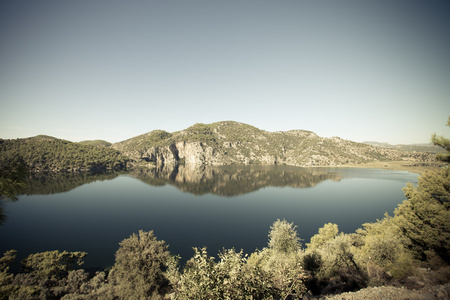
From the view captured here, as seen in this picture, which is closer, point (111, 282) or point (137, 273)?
point (137, 273)

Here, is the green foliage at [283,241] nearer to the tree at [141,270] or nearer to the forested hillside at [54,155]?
the tree at [141,270]

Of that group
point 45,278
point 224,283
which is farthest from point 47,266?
point 224,283

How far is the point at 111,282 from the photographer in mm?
23594

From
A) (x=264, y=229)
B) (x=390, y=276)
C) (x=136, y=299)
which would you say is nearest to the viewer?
(x=136, y=299)

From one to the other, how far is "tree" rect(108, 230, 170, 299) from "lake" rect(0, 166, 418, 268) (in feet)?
58.5

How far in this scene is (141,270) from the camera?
1938 centimetres

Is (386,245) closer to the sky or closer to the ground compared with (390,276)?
closer to the sky

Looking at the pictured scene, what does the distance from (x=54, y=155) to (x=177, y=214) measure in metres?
166

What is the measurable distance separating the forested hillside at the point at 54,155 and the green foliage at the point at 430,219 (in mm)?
203478

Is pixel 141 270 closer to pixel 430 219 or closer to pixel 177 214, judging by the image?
pixel 430 219

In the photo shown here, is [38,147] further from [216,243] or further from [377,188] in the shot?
[377,188]

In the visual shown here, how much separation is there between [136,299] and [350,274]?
22.7m

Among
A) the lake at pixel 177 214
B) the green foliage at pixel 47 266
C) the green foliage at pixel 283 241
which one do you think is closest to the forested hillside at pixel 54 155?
the lake at pixel 177 214

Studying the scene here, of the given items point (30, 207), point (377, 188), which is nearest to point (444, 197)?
point (377, 188)
